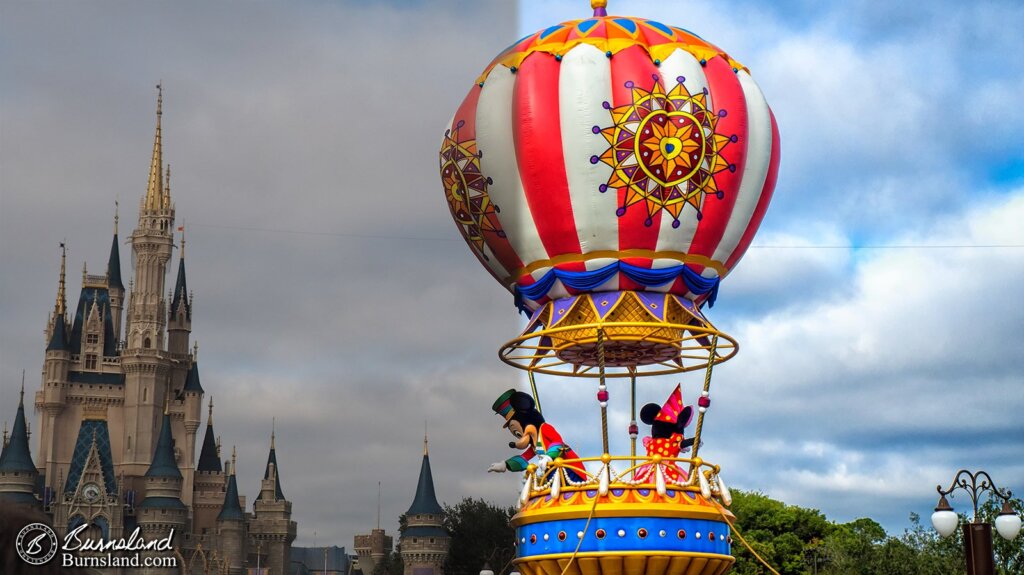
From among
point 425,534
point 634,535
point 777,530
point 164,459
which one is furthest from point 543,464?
point 164,459

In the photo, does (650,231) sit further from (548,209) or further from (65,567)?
(65,567)

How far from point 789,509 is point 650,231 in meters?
35.0

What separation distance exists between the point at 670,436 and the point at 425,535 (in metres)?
73.5

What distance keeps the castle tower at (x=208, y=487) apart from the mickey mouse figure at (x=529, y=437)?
8750cm

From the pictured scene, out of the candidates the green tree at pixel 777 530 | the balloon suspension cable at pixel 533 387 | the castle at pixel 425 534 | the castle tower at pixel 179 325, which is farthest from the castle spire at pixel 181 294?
the balloon suspension cable at pixel 533 387

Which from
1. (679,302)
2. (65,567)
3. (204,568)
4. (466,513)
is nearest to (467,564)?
(466,513)

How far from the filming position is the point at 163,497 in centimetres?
10050

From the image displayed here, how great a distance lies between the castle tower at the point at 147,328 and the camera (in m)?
106

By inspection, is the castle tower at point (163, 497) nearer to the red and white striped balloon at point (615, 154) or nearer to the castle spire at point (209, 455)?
the castle spire at point (209, 455)

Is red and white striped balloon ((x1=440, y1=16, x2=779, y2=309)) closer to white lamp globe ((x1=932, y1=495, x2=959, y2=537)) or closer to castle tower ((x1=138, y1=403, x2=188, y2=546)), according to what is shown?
white lamp globe ((x1=932, y1=495, x2=959, y2=537))

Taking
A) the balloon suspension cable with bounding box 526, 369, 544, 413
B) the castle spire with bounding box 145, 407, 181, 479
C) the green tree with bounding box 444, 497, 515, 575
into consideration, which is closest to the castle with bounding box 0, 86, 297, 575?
the castle spire with bounding box 145, 407, 181, 479

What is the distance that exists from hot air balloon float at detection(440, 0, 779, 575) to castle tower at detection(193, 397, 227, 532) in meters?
88.3

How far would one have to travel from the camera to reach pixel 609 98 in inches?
762

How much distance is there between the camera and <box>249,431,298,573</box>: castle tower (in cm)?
10481
